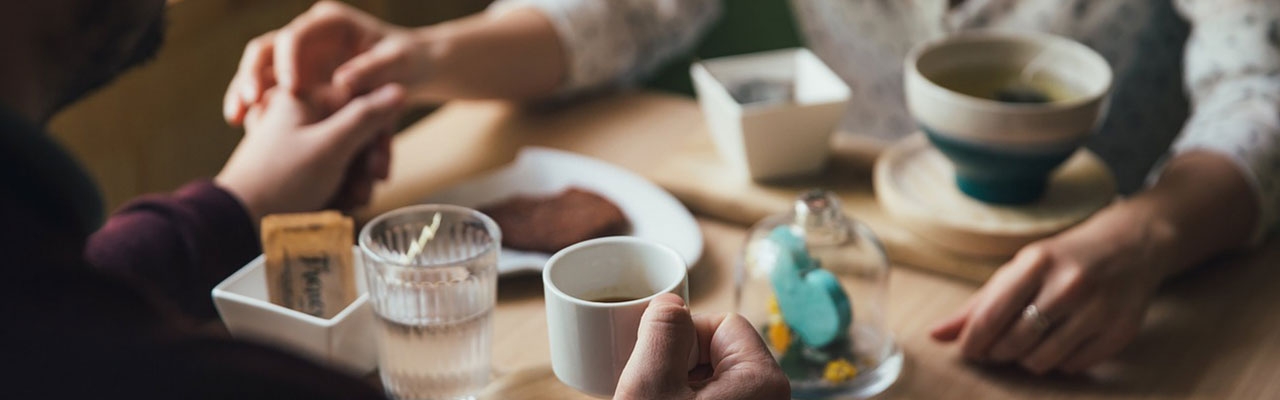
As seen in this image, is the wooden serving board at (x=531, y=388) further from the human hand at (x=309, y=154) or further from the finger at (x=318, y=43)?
the finger at (x=318, y=43)

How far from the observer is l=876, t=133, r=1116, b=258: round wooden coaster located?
39.2 inches

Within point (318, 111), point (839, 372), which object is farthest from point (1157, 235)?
point (318, 111)

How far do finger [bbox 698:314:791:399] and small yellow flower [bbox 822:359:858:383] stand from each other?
22cm

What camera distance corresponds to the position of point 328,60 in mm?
1206

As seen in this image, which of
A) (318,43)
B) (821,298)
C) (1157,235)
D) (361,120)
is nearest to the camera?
(821,298)

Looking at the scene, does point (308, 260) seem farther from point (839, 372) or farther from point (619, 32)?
point (619, 32)

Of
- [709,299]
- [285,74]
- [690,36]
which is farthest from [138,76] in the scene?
[709,299]

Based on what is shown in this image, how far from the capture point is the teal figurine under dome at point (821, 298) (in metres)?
0.86

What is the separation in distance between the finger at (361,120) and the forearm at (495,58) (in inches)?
4.2

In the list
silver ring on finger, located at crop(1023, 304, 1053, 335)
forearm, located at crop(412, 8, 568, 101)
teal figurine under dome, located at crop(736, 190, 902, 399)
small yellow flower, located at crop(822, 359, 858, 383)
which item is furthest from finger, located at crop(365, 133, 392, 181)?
silver ring on finger, located at crop(1023, 304, 1053, 335)

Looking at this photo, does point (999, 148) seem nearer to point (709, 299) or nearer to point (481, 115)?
point (709, 299)

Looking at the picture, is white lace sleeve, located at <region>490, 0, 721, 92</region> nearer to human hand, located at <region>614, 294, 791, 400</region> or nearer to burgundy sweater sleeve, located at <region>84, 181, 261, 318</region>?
burgundy sweater sleeve, located at <region>84, 181, 261, 318</region>

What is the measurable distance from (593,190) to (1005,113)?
367mm

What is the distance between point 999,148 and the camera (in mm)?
979
